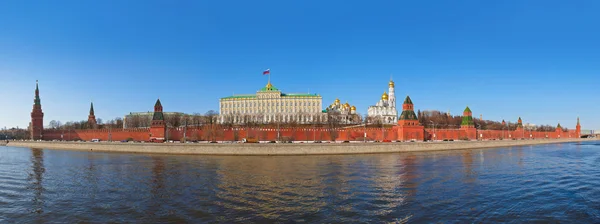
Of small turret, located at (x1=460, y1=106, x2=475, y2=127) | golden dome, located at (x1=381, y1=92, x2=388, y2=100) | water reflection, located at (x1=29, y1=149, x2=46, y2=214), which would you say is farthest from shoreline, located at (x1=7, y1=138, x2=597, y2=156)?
golden dome, located at (x1=381, y1=92, x2=388, y2=100)

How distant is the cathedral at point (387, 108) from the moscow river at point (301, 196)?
75294 mm

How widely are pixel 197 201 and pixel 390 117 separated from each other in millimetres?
87975

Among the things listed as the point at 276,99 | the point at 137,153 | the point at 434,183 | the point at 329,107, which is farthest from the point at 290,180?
the point at 329,107

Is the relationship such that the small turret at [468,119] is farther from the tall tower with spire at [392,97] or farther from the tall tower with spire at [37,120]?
the tall tower with spire at [37,120]

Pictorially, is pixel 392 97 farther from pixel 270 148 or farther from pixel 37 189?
pixel 37 189

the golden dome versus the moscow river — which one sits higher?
the golden dome

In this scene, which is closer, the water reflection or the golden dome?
the water reflection

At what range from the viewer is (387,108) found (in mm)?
100438

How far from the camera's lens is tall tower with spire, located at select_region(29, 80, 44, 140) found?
69.4m

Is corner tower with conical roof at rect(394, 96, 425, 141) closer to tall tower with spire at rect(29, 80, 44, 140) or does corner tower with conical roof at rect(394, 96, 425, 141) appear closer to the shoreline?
the shoreline

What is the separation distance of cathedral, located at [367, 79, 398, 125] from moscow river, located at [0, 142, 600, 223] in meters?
75.3

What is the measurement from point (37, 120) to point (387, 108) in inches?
2882

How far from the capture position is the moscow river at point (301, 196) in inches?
471

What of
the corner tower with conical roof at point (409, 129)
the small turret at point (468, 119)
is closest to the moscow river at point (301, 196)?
the corner tower with conical roof at point (409, 129)
